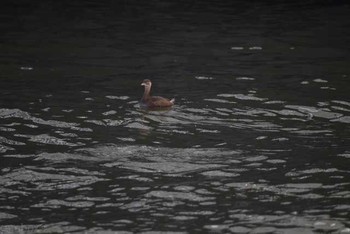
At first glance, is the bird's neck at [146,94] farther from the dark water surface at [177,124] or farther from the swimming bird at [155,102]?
the dark water surface at [177,124]

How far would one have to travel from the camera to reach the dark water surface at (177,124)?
35.2 feet

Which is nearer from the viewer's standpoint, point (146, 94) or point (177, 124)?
point (177, 124)

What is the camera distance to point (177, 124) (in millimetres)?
14953

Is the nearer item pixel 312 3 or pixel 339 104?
pixel 339 104

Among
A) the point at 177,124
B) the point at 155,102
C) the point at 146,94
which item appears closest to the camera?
the point at 177,124

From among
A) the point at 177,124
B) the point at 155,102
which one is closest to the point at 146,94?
the point at 155,102

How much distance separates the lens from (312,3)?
28.0m

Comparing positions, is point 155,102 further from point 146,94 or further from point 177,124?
point 177,124

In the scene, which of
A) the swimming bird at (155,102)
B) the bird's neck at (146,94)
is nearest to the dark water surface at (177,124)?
the swimming bird at (155,102)

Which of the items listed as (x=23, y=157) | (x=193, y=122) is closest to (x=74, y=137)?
(x=23, y=157)

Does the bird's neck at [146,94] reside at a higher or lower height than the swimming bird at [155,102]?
higher

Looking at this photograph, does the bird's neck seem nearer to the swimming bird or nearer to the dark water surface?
the swimming bird

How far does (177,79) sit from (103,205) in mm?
7929

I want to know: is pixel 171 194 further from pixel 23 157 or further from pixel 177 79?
pixel 177 79
